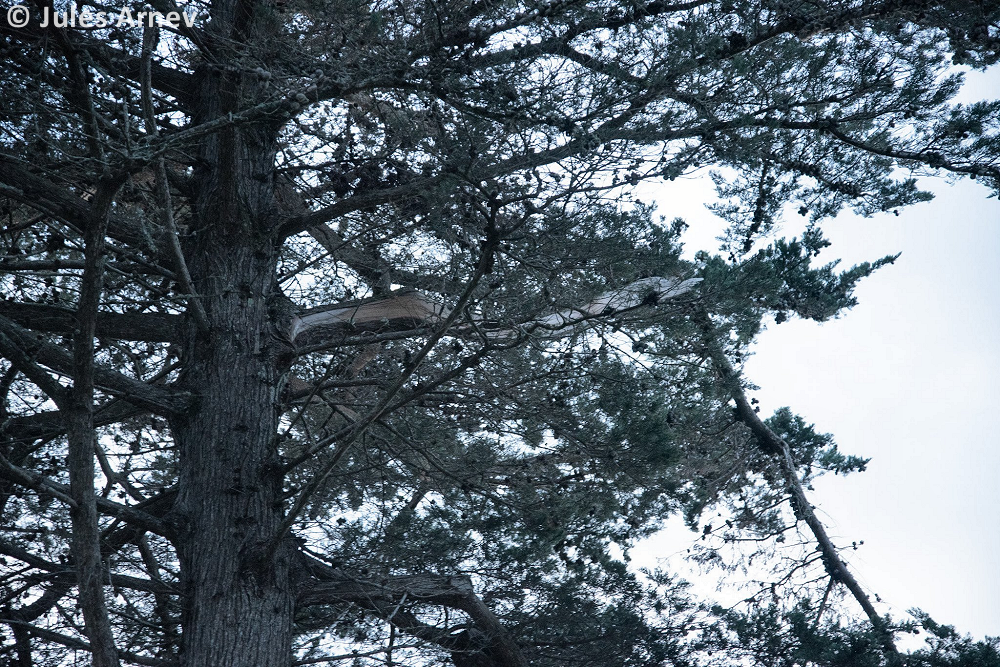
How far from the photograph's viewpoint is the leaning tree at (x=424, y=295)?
4121mm

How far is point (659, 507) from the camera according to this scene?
6.02 meters

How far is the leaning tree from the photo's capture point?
4.12m

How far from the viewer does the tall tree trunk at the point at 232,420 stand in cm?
435

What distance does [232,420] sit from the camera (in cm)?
472

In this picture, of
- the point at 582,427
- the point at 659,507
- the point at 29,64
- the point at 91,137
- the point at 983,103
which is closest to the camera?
the point at 91,137

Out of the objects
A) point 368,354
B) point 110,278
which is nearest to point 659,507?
point 368,354

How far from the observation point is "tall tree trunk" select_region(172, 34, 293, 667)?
435cm

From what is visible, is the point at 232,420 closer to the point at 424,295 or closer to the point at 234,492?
the point at 234,492

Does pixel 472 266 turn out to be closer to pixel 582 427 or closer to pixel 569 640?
pixel 582 427

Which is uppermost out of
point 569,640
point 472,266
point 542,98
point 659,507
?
point 542,98

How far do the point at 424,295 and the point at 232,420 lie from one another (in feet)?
4.00

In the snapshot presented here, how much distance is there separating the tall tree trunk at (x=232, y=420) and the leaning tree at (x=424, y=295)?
0.6 inches

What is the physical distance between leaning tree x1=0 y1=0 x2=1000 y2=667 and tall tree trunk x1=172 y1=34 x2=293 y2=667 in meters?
0.01

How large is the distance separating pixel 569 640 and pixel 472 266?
2.45 m
